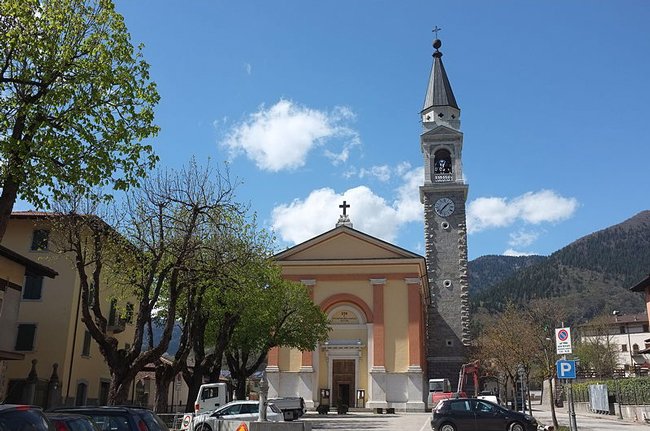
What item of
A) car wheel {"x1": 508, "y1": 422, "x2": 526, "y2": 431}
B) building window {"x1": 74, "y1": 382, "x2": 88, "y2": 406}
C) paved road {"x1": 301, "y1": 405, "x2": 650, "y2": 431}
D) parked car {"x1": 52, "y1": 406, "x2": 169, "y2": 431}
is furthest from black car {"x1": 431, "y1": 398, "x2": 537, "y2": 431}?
building window {"x1": 74, "y1": 382, "x2": 88, "y2": 406}

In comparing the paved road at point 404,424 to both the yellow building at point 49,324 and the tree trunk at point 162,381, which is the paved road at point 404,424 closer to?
the tree trunk at point 162,381

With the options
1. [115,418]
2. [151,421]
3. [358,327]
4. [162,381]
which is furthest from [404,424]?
[115,418]

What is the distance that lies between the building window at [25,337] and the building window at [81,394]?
3408 mm

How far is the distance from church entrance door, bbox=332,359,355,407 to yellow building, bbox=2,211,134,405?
716 inches

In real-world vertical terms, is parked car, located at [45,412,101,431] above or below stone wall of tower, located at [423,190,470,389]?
below

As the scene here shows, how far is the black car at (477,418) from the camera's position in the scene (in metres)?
20.5

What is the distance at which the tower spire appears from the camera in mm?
60188

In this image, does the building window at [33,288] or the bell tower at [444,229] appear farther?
the bell tower at [444,229]

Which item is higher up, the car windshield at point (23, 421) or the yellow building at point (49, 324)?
the yellow building at point (49, 324)

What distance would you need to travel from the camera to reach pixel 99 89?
1403cm

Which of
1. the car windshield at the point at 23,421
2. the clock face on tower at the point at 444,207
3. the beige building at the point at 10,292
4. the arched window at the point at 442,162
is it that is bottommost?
the car windshield at the point at 23,421

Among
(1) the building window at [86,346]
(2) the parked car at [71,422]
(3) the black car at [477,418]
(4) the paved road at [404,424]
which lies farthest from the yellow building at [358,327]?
(2) the parked car at [71,422]

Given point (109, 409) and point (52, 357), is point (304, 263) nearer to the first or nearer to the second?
point (52, 357)

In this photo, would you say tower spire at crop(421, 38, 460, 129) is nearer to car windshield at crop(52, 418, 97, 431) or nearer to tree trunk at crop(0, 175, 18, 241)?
tree trunk at crop(0, 175, 18, 241)
